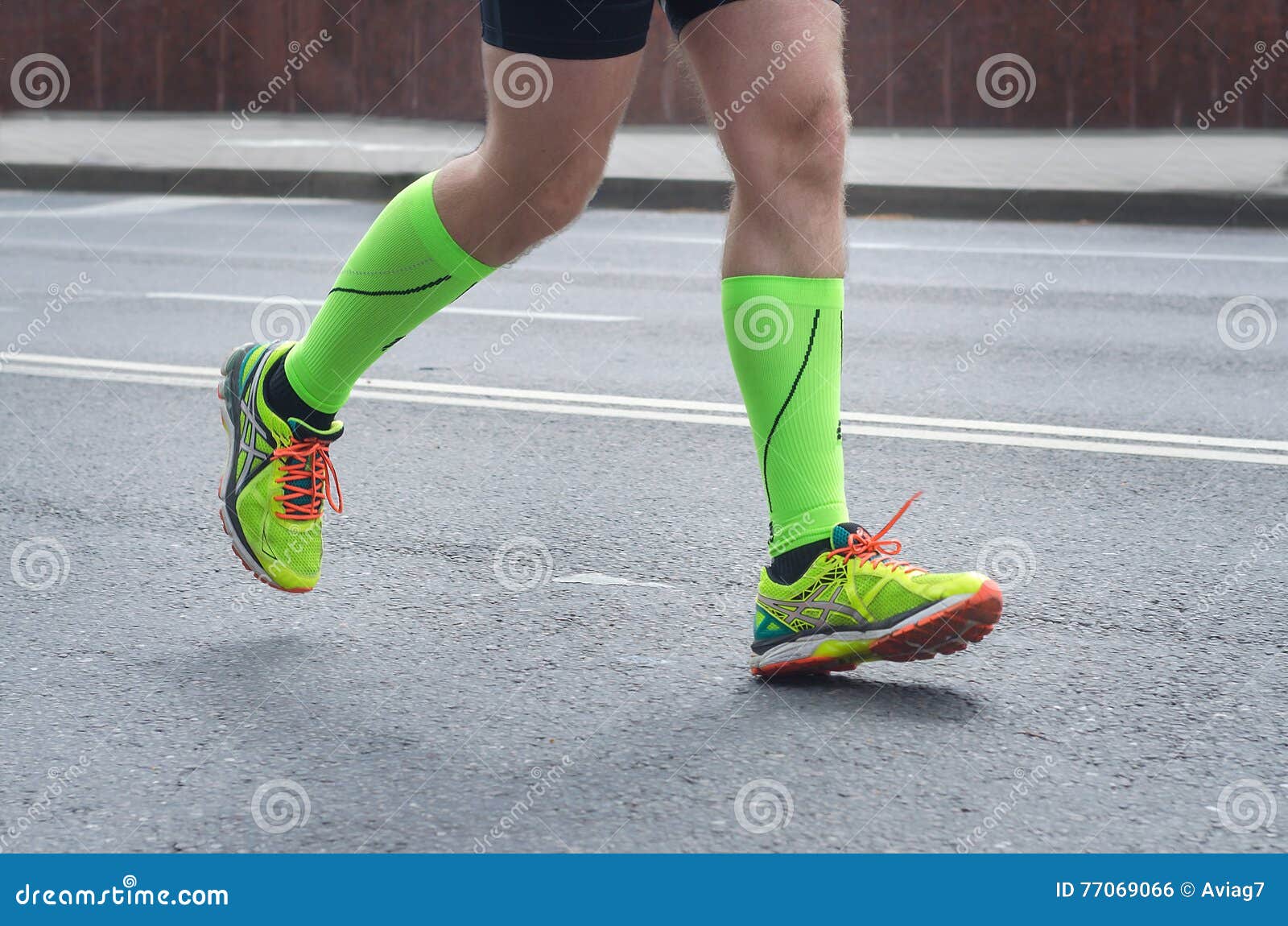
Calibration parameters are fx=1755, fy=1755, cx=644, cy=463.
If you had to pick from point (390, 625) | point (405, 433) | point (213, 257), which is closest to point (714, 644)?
point (390, 625)

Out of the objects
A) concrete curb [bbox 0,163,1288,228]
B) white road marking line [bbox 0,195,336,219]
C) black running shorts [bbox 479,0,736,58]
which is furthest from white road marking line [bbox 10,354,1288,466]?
concrete curb [bbox 0,163,1288,228]

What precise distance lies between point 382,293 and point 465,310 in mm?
4085

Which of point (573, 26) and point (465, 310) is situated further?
point (465, 310)

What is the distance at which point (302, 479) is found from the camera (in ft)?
9.76

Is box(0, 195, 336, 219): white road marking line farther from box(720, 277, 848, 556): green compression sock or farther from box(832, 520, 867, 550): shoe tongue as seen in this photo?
box(832, 520, 867, 550): shoe tongue

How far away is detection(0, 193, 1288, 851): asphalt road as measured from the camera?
7.17 feet

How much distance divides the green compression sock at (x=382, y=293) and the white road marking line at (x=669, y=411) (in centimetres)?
176

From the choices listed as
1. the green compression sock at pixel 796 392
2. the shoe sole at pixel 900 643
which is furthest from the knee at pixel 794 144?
the shoe sole at pixel 900 643

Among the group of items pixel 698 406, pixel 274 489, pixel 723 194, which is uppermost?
pixel 274 489

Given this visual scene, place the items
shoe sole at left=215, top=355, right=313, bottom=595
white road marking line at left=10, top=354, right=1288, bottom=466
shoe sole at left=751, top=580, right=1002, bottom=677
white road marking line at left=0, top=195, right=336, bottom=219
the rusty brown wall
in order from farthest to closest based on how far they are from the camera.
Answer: the rusty brown wall → white road marking line at left=0, top=195, right=336, bottom=219 → white road marking line at left=10, top=354, right=1288, bottom=466 → shoe sole at left=215, top=355, right=313, bottom=595 → shoe sole at left=751, top=580, right=1002, bottom=677

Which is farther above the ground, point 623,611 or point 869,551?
point 869,551

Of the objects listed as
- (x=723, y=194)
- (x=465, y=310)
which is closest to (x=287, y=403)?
(x=465, y=310)

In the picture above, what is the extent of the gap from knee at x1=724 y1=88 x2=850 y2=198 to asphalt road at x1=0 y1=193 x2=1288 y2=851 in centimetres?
75

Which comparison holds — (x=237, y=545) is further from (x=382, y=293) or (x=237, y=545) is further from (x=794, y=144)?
(x=794, y=144)
